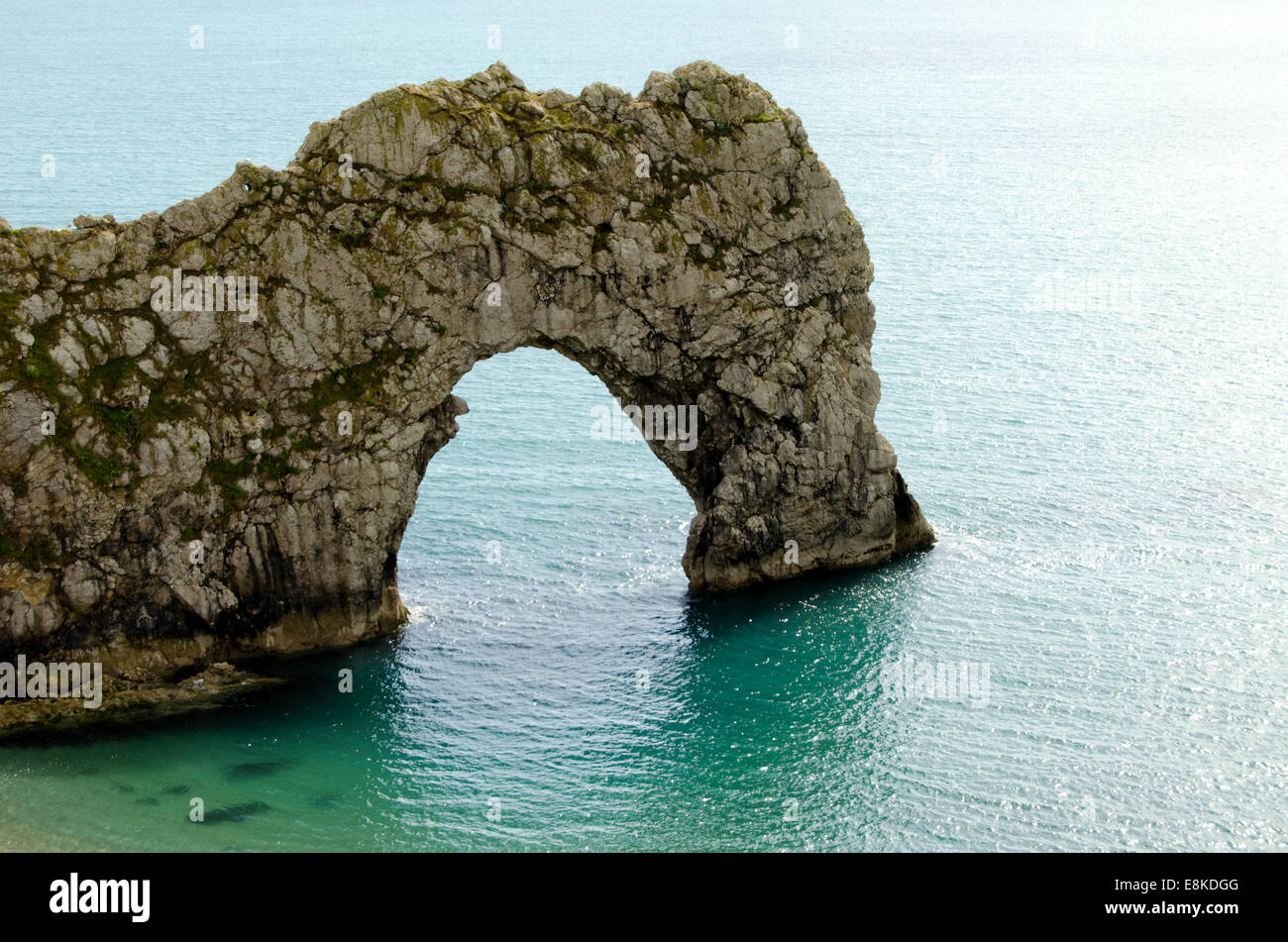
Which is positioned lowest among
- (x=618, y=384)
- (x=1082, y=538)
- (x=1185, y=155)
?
(x=1082, y=538)

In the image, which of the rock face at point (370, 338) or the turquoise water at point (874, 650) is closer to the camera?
the turquoise water at point (874, 650)

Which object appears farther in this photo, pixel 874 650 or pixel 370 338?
pixel 874 650

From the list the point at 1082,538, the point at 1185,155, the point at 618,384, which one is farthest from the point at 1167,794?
the point at 1185,155

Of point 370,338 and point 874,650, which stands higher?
point 370,338

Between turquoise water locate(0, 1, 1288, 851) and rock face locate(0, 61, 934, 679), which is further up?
rock face locate(0, 61, 934, 679)

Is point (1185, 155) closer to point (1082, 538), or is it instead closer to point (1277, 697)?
point (1082, 538)

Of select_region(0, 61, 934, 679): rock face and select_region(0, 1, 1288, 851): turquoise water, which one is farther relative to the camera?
select_region(0, 61, 934, 679): rock face

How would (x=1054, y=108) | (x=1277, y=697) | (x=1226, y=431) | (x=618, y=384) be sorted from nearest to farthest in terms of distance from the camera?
(x=1277, y=697), (x=618, y=384), (x=1226, y=431), (x=1054, y=108)

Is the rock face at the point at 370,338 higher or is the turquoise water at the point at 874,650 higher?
the rock face at the point at 370,338
